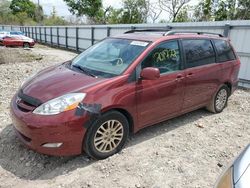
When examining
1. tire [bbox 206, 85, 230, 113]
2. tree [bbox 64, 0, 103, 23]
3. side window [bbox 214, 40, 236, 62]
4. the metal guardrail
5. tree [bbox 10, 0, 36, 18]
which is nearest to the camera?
side window [bbox 214, 40, 236, 62]

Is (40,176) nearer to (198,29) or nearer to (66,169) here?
(66,169)

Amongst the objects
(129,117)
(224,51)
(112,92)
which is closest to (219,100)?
(224,51)

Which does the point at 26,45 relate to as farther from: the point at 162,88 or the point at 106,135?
the point at 106,135

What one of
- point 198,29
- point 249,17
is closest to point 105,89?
point 198,29

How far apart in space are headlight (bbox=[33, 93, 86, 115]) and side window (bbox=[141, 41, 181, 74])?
1130 millimetres

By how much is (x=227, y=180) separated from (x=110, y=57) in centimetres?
267

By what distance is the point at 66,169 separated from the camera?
3328mm

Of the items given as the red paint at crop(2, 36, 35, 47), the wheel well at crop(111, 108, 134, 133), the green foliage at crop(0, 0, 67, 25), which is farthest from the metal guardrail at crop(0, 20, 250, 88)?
the green foliage at crop(0, 0, 67, 25)

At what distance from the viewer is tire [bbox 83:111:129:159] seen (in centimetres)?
330

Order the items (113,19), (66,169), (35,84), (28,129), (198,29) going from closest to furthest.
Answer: (28,129), (66,169), (35,84), (198,29), (113,19)

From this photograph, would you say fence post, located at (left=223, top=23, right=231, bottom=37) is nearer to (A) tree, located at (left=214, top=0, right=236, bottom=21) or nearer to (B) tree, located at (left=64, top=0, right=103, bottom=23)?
(A) tree, located at (left=214, top=0, right=236, bottom=21)

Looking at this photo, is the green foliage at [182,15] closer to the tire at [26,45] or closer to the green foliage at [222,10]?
the green foliage at [222,10]

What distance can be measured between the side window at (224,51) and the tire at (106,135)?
2.71 metres

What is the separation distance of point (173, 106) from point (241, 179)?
2.62 metres
